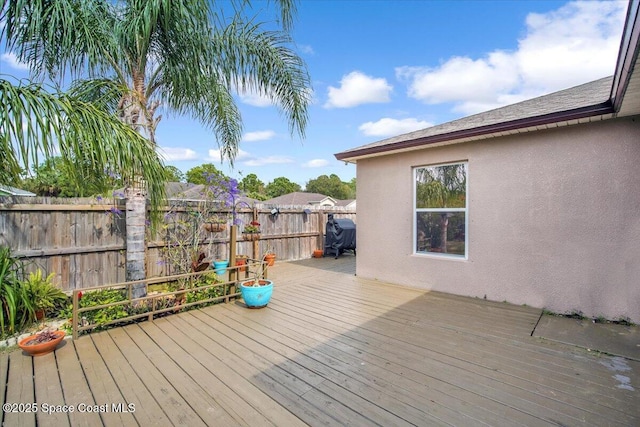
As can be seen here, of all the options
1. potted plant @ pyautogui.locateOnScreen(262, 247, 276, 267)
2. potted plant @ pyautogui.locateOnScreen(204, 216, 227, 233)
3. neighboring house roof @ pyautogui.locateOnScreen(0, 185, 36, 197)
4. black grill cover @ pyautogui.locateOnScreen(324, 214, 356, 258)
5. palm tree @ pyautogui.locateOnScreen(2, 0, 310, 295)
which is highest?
palm tree @ pyautogui.locateOnScreen(2, 0, 310, 295)

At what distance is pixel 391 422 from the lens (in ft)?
6.46

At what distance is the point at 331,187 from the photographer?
5250 cm

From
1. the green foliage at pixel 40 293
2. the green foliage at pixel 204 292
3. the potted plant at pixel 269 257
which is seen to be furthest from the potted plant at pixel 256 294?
the potted plant at pixel 269 257

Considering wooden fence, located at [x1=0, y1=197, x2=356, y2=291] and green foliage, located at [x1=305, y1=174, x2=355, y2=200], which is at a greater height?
green foliage, located at [x1=305, y1=174, x2=355, y2=200]

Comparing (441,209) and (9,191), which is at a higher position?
(9,191)

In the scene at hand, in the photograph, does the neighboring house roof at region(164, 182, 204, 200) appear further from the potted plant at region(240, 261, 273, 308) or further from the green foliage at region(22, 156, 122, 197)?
the potted plant at region(240, 261, 273, 308)

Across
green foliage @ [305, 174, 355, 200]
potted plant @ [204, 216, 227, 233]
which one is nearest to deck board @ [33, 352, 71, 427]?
potted plant @ [204, 216, 227, 233]

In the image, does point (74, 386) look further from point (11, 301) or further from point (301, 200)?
point (301, 200)

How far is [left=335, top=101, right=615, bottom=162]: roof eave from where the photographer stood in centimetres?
358

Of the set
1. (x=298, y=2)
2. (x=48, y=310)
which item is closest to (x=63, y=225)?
(x=48, y=310)

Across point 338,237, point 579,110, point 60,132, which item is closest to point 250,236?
point 338,237

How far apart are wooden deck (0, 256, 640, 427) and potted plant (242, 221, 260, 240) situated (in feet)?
11.6

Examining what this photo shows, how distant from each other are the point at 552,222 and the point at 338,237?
235 inches

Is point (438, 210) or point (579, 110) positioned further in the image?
point (438, 210)
